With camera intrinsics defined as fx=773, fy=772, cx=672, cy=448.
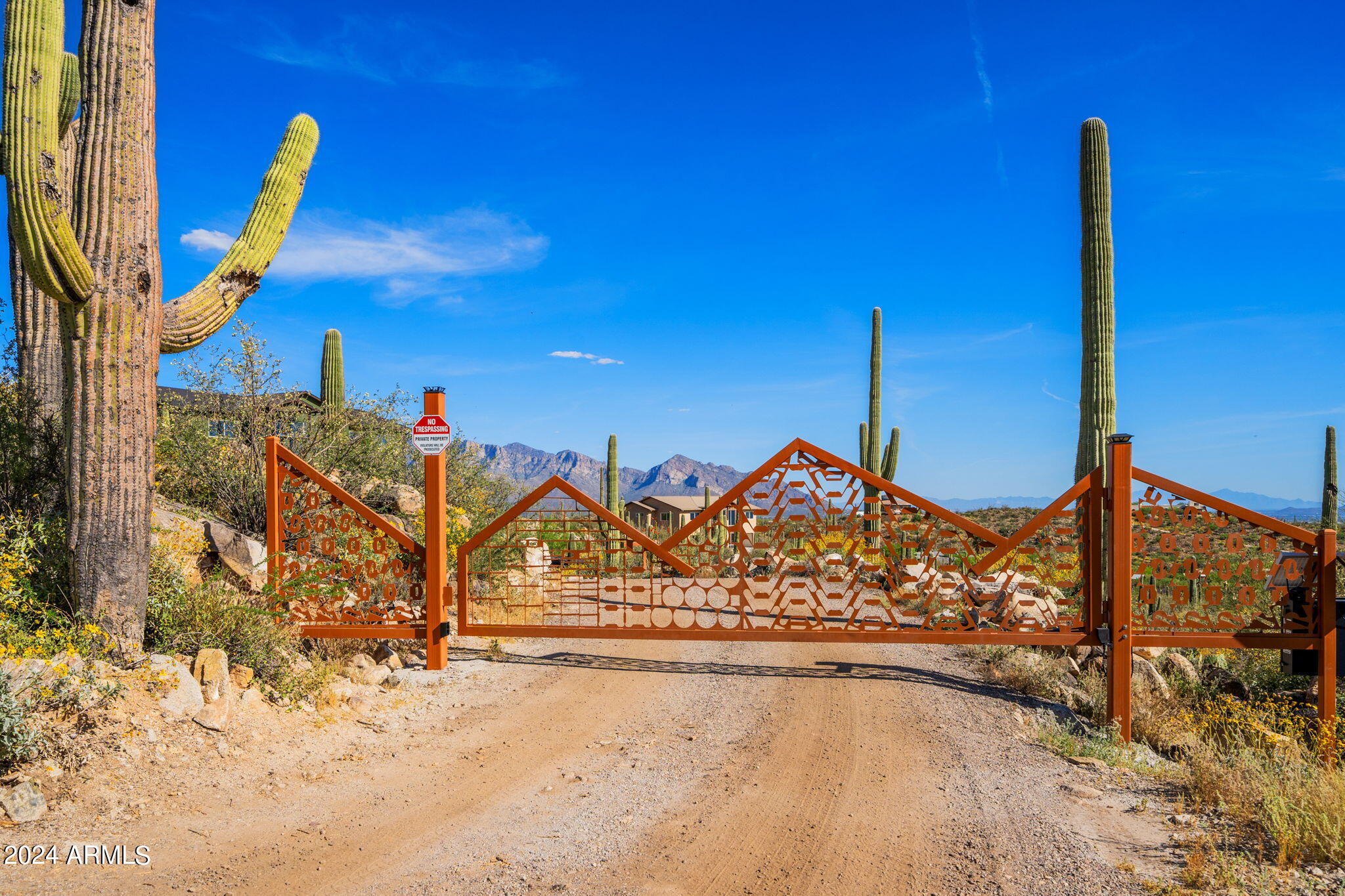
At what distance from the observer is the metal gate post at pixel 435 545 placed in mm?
7090

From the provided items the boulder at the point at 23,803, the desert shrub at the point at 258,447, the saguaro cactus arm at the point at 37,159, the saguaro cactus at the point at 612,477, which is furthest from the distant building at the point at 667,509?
the boulder at the point at 23,803

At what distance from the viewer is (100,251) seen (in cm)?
566

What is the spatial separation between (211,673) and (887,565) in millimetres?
5629

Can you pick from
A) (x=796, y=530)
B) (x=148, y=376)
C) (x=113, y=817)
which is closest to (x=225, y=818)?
(x=113, y=817)

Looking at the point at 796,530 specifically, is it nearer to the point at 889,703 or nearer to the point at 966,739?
the point at 889,703

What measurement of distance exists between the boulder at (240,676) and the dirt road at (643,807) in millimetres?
742

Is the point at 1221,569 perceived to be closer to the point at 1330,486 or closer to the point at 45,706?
the point at 45,706

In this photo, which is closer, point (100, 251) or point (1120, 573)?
point (100, 251)

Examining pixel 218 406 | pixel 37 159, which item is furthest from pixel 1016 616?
pixel 218 406

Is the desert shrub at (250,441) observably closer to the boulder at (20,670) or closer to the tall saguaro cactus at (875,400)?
the boulder at (20,670)

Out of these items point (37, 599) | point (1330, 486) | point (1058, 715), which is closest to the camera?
point (37, 599)

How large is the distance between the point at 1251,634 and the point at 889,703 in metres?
3.02

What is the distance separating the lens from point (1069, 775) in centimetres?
521

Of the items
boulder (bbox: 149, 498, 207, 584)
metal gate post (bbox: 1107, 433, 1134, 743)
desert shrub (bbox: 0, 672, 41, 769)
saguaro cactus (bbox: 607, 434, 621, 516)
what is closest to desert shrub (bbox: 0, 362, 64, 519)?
boulder (bbox: 149, 498, 207, 584)
